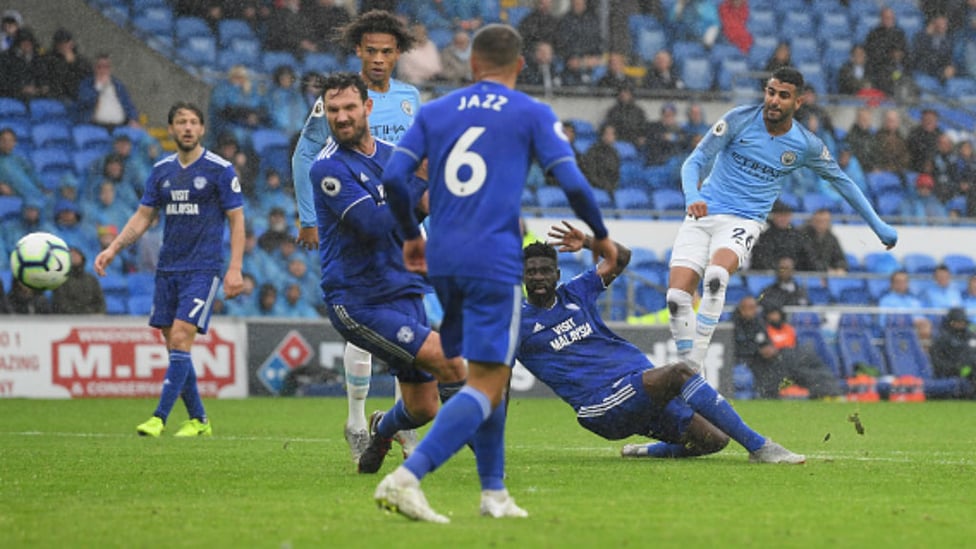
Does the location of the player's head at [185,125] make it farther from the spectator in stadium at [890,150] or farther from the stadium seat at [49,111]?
the spectator in stadium at [890,150]

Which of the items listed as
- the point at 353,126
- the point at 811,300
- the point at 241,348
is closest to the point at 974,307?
the point at 811,300

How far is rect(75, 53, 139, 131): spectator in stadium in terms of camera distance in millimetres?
22219

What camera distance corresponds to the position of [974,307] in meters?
22.2

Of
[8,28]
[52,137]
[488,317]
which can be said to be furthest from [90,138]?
[488,317]

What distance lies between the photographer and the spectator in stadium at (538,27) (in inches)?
976

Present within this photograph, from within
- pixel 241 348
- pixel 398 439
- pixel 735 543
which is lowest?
pixel 241 348

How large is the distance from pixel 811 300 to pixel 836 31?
23.9 feet

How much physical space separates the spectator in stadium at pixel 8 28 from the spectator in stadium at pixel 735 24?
11566 millimetres

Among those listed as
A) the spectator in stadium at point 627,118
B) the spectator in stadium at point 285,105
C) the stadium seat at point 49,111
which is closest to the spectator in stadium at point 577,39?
the spectator in stadium at point 627,118

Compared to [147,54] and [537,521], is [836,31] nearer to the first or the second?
[147,54]

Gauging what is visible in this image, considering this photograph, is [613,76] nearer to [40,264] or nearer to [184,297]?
[184,297]

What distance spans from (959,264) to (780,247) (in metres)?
3.86

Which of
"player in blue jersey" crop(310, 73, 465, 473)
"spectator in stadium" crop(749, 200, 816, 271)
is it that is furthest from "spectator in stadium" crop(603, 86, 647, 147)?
"player in blue jersey" crop(310, 73, 465, 473)

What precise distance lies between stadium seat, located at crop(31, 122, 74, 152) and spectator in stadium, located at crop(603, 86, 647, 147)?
772 centimetres
